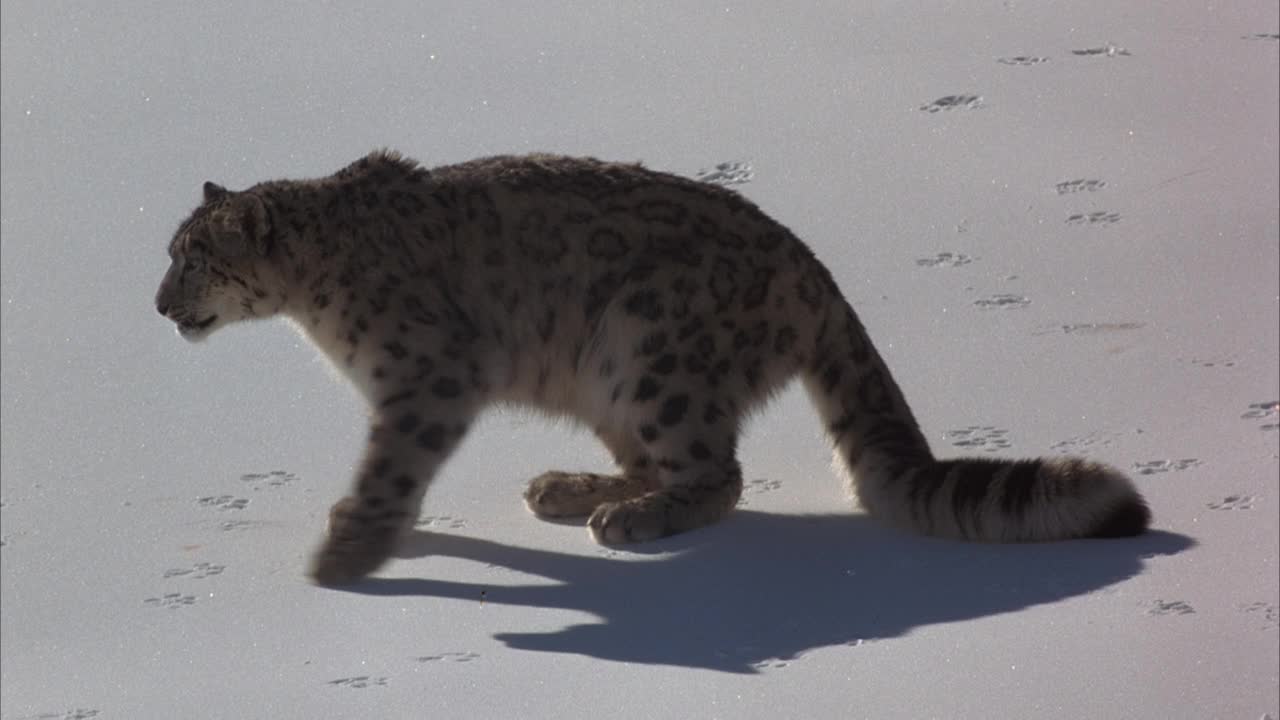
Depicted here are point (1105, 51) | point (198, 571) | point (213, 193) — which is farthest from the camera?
point (1105, 51)

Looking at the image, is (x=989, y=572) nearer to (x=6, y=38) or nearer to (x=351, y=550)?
(x=351, y=550)

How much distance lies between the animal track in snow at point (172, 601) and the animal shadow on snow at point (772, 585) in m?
0.48

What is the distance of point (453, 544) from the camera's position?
24.2 feet

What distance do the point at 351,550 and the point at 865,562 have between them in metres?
1.47

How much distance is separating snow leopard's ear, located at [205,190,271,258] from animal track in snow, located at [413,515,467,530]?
95cm

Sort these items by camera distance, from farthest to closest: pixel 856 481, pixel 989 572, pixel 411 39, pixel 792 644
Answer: pixel 411 39 → pixel 856 481 → pixel 989 572 → pixel 792 644

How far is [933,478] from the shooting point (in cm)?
706

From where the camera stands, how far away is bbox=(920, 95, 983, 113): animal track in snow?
10523mm

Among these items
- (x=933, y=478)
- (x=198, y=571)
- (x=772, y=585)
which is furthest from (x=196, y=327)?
(x=933, y=478)

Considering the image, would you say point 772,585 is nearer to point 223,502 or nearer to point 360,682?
point 360,682

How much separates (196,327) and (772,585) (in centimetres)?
205

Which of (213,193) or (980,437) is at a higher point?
(213,193)

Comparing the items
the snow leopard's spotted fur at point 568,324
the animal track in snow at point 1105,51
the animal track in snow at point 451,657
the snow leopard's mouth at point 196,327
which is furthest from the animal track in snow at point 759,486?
the animal track in snow at point 1105,51

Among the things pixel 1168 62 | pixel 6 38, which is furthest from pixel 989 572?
pixel 6 38
